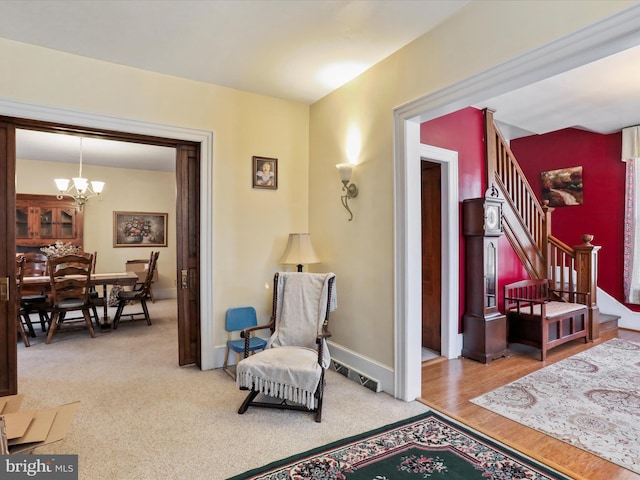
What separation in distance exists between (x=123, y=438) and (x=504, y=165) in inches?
184

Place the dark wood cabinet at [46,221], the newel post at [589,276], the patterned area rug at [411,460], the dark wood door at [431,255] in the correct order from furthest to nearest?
the dark wood cabinet at [46,221]
the newel post at [589,276]
the dark wood door at [431,255]
the patterned area rug at [411,460]

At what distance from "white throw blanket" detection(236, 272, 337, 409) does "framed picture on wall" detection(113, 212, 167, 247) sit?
5.67 meters

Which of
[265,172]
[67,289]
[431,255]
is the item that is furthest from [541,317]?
[67,289]

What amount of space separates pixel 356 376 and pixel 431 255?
1.68 m

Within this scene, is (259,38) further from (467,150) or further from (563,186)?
(563,186)

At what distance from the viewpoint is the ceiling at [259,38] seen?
2.37 meters

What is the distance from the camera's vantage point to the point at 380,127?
3105mm

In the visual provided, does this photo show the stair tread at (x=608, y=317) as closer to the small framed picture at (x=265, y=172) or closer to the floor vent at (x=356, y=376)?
the floor vent at (x=356, y=376)

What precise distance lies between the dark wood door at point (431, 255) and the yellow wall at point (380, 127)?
1.19m

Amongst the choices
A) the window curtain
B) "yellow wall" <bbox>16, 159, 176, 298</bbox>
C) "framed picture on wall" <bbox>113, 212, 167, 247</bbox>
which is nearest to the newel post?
the window curtain

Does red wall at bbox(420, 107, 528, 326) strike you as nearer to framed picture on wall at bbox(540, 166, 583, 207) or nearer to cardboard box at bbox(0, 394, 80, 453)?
framed picture on wall at bbox(540, 166, 583, 207)

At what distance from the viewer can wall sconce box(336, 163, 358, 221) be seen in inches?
132

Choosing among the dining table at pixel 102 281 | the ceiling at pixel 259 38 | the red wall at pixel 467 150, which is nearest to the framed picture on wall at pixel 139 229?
the dining table at pixel 102 281

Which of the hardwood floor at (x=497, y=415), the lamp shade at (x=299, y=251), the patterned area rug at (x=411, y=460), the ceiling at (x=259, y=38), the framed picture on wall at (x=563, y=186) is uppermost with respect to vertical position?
the ceiling at (x=259, y=38)
